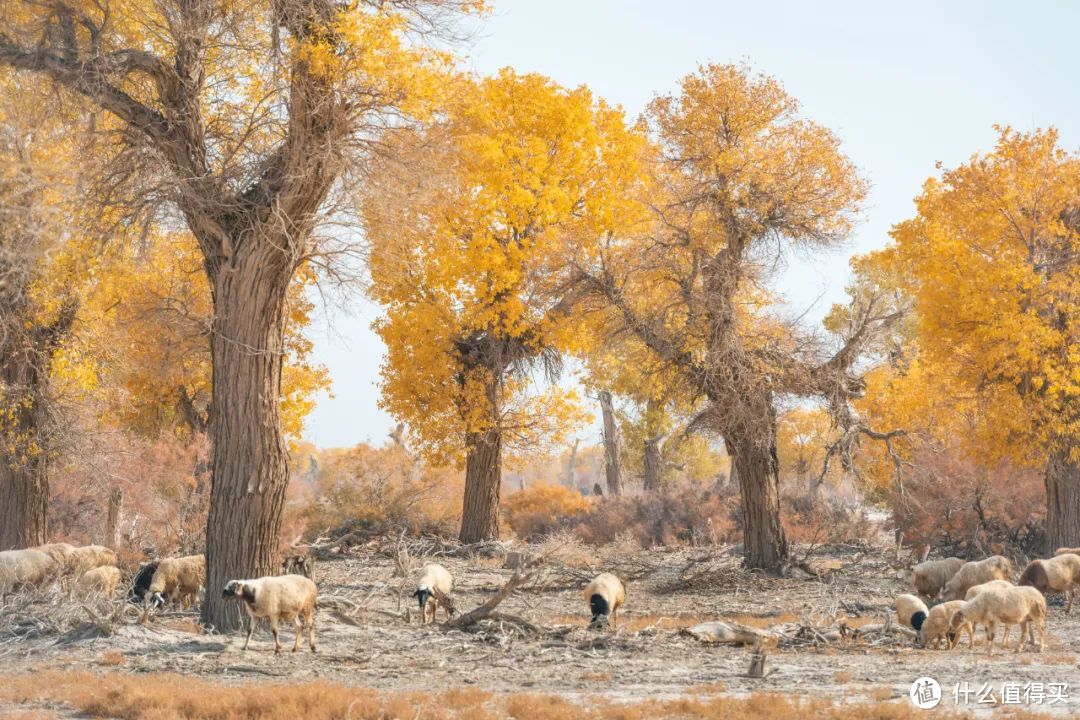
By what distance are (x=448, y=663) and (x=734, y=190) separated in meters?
14.4

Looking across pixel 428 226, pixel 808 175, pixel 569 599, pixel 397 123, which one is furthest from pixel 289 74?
pixel 808 175

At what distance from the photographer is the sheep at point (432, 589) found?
1605 cm

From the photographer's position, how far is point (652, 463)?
4844 centimetres

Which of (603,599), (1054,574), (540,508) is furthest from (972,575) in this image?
(540,508)

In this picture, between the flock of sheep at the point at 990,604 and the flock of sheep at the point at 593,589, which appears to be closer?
the flock of sheep at the point at 593,589

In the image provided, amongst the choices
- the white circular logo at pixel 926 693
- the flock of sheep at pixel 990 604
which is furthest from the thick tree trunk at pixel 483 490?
the white circular logo at pixel 926 693

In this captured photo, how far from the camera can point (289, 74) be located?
1543 centimetres

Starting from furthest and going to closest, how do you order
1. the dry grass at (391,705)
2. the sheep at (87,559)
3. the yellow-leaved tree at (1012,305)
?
the yellow-leaved tree at (1012,305) < the sheep at (87,559) < the dry grass at (391,705)

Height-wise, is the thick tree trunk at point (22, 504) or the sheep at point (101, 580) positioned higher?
the thick tree trunk at point (22, 504)

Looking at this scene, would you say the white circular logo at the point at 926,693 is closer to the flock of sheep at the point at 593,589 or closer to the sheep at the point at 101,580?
the flock of sheep at the point at 593,589

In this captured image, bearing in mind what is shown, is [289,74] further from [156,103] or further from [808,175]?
[808,175]

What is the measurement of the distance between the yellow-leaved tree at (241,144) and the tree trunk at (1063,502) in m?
15.8

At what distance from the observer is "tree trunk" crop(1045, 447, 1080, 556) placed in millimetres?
23406

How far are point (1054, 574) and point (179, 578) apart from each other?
13.9m
